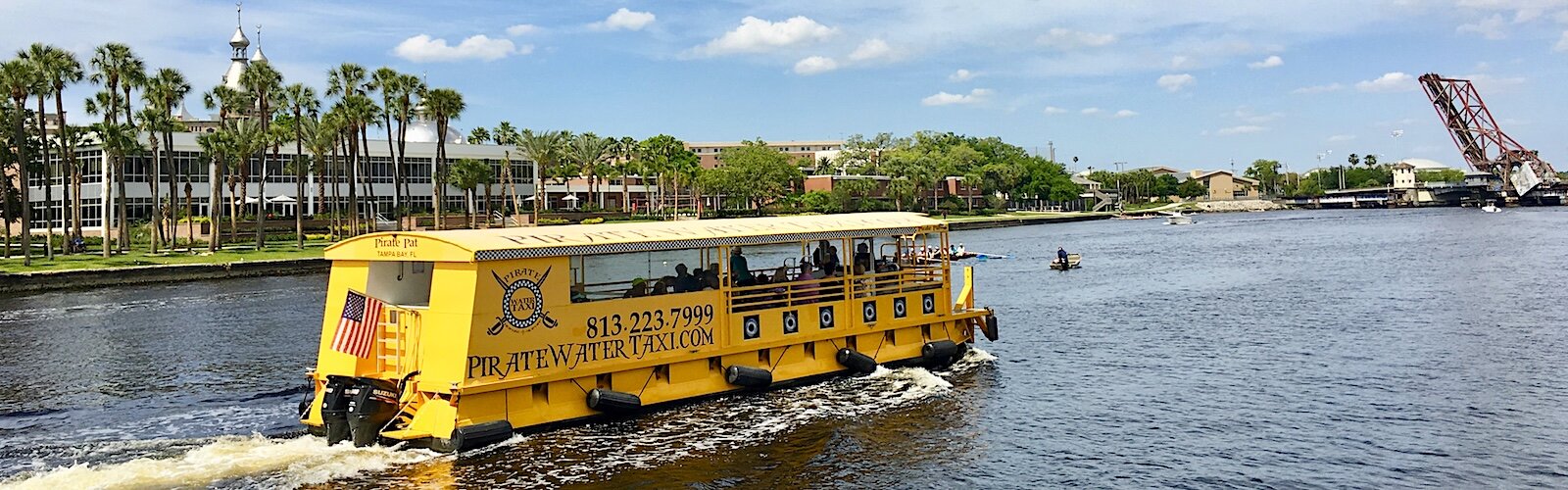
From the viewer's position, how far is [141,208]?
94688 mm

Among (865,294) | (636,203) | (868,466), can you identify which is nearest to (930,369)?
(865,294)

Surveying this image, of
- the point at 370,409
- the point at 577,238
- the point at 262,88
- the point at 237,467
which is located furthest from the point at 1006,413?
the point at 262,88

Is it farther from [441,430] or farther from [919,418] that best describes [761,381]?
[441,430]

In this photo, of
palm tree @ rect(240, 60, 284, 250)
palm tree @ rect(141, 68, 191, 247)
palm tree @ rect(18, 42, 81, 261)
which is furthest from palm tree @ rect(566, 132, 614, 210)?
palm tree @ rect(18, 42, 81, 261)

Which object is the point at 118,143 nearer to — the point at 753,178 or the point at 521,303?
the point at 521,303

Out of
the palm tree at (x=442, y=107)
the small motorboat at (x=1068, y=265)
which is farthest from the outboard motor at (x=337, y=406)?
the palm tree at (x=442, y=107)

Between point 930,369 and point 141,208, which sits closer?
point 930,369

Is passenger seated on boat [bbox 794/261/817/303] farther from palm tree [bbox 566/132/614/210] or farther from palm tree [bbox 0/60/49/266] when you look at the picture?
palm tree [bbox 566/132/614/210]

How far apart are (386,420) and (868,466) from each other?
804cm

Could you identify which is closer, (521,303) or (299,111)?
(521,303)

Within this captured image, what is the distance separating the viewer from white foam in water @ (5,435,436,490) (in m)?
18.4

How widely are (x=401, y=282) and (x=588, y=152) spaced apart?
108 metres

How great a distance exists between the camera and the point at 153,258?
70.9m

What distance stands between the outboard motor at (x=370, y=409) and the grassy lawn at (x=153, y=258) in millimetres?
51807
